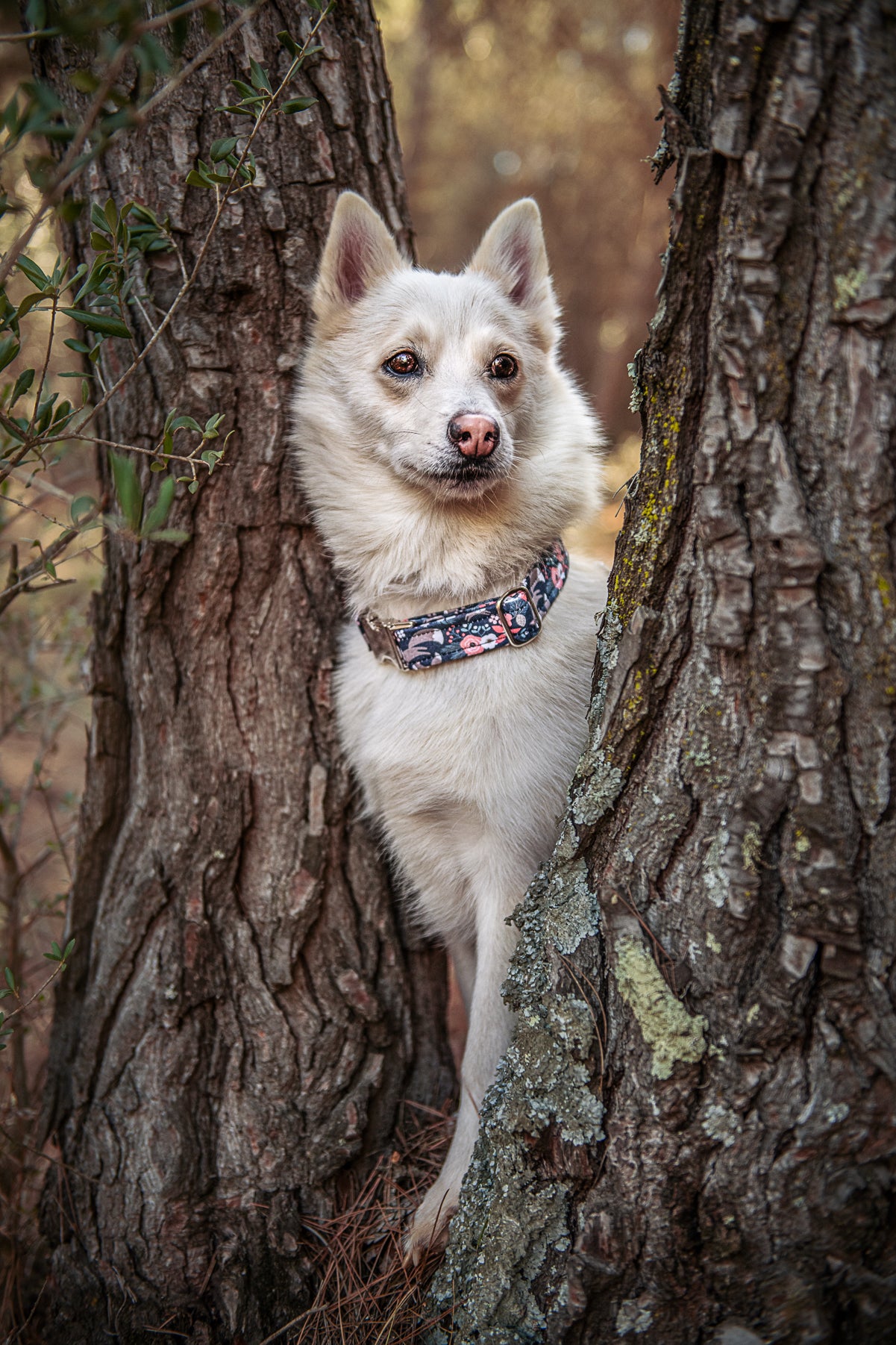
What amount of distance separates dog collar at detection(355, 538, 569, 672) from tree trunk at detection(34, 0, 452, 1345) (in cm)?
26

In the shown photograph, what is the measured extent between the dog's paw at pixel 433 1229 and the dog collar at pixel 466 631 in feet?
4.09

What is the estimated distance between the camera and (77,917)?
2348 mm

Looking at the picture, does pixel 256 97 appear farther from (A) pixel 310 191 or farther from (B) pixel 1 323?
(B) pixel 1 323

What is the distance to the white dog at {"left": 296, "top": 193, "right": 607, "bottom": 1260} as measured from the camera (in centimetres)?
213

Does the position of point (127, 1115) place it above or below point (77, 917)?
below

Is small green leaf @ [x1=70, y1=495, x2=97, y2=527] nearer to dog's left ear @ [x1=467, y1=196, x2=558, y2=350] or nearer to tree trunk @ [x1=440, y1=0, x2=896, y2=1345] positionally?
tree trunk @ [x1=440, y1=0, x2=896, y2=1345]

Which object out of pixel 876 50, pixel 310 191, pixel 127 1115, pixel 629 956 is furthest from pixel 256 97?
pixel 127 1115

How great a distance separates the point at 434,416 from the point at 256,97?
Answer: 820 millimetres

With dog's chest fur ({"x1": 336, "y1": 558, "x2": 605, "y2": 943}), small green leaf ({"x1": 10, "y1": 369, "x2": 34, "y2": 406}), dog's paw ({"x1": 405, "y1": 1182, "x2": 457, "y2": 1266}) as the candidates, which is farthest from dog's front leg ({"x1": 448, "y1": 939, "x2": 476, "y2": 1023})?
small green leaf ({"x1": 10, "y1": 369, "x2": 34, "y2": 406})

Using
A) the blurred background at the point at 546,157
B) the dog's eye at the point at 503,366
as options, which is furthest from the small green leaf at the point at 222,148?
the blurred background at the point at 546,157

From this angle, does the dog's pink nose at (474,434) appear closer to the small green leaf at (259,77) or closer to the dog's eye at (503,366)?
the dog's eye at (503,366)

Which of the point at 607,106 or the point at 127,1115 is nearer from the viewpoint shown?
the point at 127,1115

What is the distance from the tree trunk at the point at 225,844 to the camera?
2082mm

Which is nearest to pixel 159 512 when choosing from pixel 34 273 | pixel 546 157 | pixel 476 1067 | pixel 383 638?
pixel 34 273
